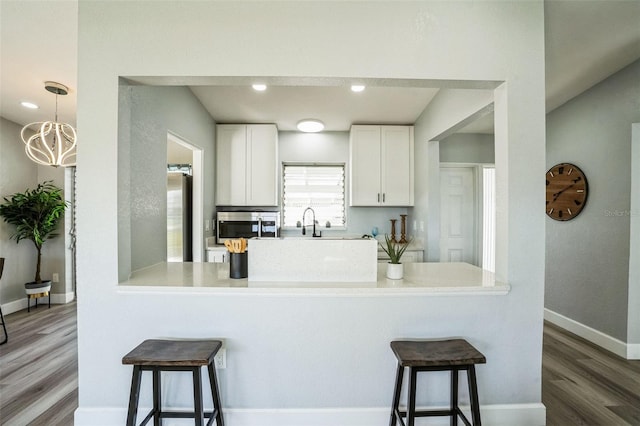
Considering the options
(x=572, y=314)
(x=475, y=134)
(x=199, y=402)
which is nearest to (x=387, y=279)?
(x=199, y=402)

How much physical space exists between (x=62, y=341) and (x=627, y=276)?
541cm

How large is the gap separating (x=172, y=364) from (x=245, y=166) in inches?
110

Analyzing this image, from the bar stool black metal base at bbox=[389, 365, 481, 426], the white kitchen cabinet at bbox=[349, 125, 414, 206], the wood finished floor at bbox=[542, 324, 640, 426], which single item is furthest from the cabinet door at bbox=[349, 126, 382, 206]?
the bar stool black metal base at bbox=[389, 365, 481, 426]

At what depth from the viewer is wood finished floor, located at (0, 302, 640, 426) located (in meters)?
1.84

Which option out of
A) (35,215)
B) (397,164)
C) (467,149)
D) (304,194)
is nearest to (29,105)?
(35,215)

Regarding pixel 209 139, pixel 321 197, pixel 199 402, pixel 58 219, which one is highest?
pixel 209 139

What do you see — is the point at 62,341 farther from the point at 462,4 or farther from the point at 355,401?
the point at 462,4

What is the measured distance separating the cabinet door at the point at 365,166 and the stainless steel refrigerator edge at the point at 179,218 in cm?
208

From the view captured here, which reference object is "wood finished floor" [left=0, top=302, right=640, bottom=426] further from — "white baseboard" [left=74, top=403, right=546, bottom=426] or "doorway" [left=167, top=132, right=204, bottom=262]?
"doorway" [left=167, top=132, right=204, bottom=262]

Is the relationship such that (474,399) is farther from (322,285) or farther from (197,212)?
(197,212)

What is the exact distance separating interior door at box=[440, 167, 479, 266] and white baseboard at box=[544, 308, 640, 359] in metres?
1.12

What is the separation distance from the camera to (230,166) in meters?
3.80

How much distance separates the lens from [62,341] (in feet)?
9.54

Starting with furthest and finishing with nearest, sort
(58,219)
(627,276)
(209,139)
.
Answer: (58,219)
(209,139)
(627,276)
